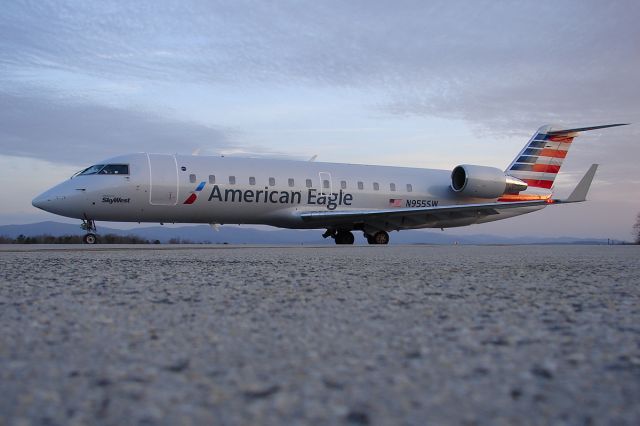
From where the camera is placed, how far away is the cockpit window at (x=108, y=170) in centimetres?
1688

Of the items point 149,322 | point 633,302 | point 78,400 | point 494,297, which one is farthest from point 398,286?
point 78,400

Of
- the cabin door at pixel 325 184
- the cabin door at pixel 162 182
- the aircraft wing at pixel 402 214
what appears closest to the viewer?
the cabin door at pixel 162 182

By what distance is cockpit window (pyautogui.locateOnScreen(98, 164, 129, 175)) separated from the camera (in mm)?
16875

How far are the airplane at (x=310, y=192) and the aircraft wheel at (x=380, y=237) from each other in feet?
0.14

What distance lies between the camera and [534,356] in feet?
6.35

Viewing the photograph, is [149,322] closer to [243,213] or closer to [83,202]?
[83,202]

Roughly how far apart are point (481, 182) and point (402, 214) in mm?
4119

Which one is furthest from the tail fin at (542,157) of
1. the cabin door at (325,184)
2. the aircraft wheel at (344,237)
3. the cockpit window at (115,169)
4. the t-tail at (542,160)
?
the cockpit window at (115,169)

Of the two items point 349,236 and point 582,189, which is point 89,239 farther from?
point 582,189

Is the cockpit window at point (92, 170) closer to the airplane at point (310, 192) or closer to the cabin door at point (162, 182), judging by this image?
the airplane at point (310, 192)

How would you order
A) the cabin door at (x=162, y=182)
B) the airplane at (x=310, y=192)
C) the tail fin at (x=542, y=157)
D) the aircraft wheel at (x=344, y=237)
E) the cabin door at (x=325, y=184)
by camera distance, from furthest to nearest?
the tail fin at (x=542, y=157), the aircraft wheel at (x=344, y=237), the cabin door at (x=325, y=184), the cabin door at (x=162, y=182), the airplane at (x=310, y=192)

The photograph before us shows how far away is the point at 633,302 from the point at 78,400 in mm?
3036

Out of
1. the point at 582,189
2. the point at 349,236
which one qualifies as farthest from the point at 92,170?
the point at 582,189

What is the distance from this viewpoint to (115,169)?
16969 millimetres
